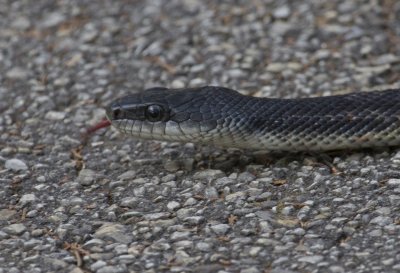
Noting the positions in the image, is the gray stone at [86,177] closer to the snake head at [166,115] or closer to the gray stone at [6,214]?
the snake head at [166,115]

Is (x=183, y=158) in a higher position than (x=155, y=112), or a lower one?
lower

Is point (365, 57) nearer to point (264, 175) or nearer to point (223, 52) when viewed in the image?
point (223, 52)

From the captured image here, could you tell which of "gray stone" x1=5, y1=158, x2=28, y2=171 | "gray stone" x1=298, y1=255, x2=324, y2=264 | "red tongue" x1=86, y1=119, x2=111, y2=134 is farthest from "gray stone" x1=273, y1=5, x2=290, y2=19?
"gray stone" x1=298, y1=255, x2=324, y2=264

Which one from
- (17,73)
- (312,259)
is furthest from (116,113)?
(17,73)

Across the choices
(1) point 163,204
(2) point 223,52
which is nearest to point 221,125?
(1) point 163,204

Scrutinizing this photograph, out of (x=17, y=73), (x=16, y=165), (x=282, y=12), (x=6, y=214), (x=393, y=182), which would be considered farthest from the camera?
(x=282, y=12)

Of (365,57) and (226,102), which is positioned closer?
(226,102)

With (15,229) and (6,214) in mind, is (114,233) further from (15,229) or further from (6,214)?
(6,214)
